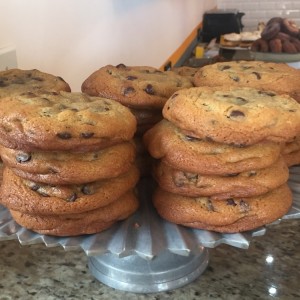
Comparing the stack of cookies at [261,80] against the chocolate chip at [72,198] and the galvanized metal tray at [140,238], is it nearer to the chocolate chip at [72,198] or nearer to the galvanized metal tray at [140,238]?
the galvanized metal tray at [140,238]

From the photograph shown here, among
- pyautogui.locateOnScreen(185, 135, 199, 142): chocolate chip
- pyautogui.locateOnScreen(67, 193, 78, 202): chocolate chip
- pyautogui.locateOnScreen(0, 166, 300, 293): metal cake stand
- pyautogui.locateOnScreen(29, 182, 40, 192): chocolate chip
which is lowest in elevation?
pyautogui.locateOnScreen(0, 166, 300, 293): metal cake stand

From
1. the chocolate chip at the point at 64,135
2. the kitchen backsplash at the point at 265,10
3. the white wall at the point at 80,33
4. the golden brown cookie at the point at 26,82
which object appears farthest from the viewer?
the kitchen backsplash at the point at 265,10

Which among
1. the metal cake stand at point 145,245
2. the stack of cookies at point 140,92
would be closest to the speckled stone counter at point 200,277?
the metal cake stand at point 145,245

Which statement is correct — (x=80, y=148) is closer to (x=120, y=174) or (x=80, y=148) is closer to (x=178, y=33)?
(x=120, y=174)

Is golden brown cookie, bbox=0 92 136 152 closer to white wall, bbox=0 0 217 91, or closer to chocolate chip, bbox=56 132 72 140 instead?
chocolate chip, bbox=56 132 72 140

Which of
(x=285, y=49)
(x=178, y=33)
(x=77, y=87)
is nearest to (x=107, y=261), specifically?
(x=77, y=87)

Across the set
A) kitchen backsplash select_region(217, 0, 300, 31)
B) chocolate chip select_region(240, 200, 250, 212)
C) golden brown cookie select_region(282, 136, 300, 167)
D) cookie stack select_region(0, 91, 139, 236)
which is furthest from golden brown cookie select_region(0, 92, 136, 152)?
kitchen backsplash select_region(217, 0, 300, 31)

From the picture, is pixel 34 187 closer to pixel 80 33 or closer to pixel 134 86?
pixel 134 86
